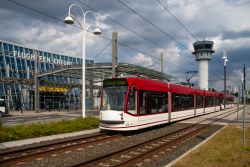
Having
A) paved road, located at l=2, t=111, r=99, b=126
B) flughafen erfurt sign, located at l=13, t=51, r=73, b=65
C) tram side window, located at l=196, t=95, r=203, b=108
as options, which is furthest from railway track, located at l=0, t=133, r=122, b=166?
flughafen erfurt sign, located at l=13, t=51, r=73, b=65

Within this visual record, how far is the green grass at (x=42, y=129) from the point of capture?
576 inches

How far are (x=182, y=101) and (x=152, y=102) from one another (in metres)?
7.59

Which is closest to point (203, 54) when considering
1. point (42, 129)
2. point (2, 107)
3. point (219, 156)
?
point (2, 107)

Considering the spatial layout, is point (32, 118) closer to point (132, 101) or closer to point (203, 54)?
point (132, 101)

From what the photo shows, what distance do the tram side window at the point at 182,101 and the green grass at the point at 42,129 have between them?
6.32 meters

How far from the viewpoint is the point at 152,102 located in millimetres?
18703

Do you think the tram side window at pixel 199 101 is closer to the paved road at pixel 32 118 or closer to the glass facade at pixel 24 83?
the paved road at pixel 32 118

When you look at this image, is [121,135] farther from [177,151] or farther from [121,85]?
[177,151]

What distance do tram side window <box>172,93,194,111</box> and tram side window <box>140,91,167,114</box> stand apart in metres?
2.55

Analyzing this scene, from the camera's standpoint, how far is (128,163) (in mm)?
9711

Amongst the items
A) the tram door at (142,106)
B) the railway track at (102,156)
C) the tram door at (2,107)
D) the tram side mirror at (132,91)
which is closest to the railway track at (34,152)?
the railway track at (102,156)

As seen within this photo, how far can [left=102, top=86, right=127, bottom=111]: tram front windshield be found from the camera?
16.2 metres

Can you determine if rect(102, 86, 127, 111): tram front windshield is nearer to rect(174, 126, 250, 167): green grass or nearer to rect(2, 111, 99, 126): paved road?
rect(174, 126, 250, 167): green grass

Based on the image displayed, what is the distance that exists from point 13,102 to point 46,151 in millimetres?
42145
